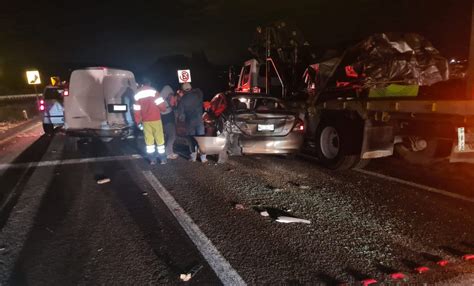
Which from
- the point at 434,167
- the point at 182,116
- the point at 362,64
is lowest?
the point at 434,167

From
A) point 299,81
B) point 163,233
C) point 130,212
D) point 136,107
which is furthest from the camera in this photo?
point 299,81

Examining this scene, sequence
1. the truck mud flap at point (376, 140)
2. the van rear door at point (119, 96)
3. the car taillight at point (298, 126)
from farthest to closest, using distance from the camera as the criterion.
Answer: the van rear door at point (119, 96), the car taillight at point (298, 126), the truck mud flap at point (376, 140)

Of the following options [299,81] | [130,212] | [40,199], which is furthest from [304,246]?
[299,81]

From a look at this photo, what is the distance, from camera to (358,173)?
285 inches

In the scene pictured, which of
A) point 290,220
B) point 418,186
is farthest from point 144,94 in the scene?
point 418,186

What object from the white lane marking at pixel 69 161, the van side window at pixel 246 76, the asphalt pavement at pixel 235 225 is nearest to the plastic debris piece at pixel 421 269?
the asphalt pavement at pixel 235 225

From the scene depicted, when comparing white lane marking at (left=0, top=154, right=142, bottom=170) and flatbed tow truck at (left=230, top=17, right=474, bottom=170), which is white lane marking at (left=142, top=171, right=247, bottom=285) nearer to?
white lane marking at (left=0, top=154, right=142, bottom=170)

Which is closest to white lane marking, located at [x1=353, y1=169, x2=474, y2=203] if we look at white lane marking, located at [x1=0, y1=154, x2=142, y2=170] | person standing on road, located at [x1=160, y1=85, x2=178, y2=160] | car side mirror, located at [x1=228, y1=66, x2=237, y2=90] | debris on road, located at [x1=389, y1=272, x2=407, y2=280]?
debris on road, located at [x1=389, y1=272, x2=407, y2=280]

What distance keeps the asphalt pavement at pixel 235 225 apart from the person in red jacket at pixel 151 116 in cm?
55

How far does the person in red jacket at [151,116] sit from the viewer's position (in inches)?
312

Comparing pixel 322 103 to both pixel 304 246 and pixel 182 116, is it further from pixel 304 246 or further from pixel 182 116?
pixel 304 246

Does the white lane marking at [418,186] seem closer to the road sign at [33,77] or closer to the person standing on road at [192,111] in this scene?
the person standing on road at [192,111]

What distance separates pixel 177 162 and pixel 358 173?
12.5 ft

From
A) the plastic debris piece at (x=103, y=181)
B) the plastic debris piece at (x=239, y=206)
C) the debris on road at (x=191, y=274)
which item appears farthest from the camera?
the plastic debris piece at (x=103, y=181)
